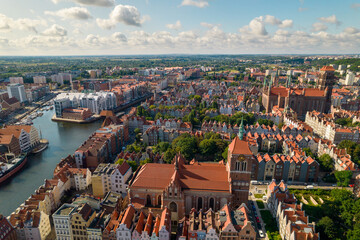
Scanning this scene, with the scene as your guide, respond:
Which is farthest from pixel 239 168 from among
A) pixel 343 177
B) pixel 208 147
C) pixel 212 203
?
pixel 343 177

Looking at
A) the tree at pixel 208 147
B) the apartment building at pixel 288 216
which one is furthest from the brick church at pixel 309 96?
the apartment building at pixel 288 216

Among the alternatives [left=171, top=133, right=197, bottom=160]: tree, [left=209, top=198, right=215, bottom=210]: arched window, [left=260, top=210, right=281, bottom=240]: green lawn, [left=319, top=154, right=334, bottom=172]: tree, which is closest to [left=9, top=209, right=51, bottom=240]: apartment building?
[left=209, top=198, right=215, bottom=210]: arched window

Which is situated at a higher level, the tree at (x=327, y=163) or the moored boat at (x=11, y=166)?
the tree at (x=327, y=163)

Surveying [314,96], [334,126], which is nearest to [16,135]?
[334,126]

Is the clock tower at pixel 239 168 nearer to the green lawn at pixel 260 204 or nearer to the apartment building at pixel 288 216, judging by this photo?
the apartment building at pixel 288 216

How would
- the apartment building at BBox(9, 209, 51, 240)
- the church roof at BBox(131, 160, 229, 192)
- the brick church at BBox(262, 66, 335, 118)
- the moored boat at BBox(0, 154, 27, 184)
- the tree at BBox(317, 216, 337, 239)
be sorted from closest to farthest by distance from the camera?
1. the tree at BBox(317, 216, 337, 239)
2. the apartment building at BBox(9, 209, 51, 240)
3. the church roof at BBox(131, 160, 229, 192)
4. the moored boat at BBox(0, 154, 27, 184)
5. the brick church at BBox(262, 66, 335, 118)

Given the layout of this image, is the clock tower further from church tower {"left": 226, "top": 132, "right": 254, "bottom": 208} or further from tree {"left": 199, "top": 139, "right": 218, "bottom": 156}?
tree {"left": 199, "top": 139, "right": 218, "bottom": 156}

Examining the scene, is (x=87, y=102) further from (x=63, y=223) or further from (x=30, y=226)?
(x=63, y=223)
